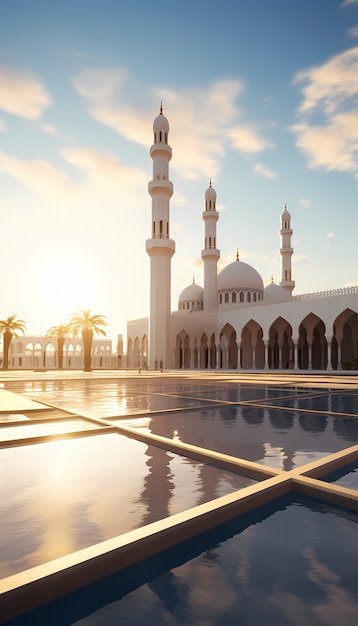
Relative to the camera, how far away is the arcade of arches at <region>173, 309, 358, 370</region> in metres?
32.7

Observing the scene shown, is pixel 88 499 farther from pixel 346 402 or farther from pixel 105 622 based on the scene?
pixel 346 402

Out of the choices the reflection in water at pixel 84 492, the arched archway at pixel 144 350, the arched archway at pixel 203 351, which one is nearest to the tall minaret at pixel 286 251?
the arched archway at pixel 203 351

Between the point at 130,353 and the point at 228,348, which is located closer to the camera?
the point at 228,348

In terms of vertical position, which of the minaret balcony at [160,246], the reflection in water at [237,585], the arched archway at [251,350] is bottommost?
the reflection in water at [237,585]

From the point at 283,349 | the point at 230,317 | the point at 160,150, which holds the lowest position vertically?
the point at 283,349

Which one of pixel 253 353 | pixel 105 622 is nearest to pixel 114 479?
pixel 105 622

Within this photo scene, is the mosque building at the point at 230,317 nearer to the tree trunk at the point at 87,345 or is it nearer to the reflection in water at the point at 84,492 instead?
the tree trunk at the point at 87,345

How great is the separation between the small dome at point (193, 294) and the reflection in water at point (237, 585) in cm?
4229

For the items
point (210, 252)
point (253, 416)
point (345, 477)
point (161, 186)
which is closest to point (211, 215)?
point (210, 252)

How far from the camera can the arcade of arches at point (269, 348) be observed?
32.7 meters

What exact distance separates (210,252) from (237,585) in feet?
120

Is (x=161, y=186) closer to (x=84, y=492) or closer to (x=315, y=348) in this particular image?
(x=315, y=348)

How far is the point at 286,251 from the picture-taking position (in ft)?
136

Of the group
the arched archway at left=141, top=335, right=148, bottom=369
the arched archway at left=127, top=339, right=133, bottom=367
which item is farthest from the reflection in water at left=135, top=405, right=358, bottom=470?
the arched archway at left=127, top=339, right=133, bottom=367
